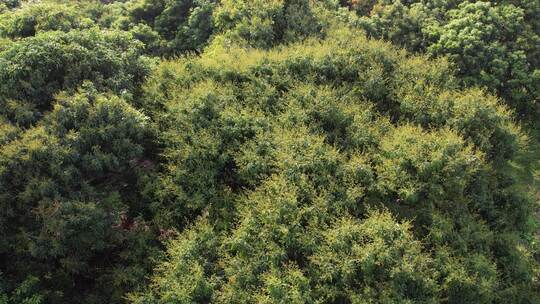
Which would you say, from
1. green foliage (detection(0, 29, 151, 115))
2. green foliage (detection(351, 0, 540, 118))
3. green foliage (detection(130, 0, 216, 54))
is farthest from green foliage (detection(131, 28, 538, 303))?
green foliage (detection(130, 0, 216, 54))

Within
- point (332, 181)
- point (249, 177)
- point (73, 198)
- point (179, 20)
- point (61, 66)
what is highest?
point (61, 66)

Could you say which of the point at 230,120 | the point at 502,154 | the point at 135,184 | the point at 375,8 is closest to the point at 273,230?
the point at 230,120

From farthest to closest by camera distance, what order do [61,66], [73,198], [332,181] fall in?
[61,66]
[332,181]
[73,198]

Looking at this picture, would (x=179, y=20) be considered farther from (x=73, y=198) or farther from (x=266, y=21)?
(x=73, y=198)

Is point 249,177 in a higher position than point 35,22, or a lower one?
lower

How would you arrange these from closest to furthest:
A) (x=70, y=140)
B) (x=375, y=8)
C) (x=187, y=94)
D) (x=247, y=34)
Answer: (x=70, y=140) → (x=187, y=94) → (x=247, y=34) → (x=375, y=8)

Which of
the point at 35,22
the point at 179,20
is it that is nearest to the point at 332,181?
the point at 35,22

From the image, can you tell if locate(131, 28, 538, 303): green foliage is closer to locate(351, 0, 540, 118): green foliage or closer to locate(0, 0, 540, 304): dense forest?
locate(0, 0, 540, 304): dense forest

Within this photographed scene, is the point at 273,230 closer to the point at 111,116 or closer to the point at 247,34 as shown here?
the point at 111,116

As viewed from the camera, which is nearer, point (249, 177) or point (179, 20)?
point (249, 177)
